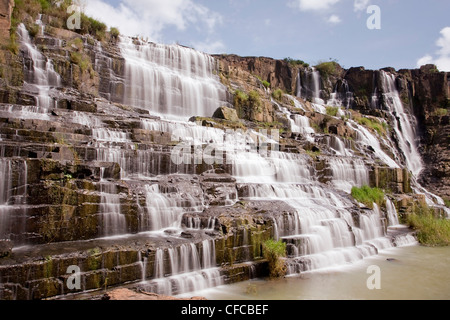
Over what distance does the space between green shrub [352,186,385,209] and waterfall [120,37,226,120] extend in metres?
10.1

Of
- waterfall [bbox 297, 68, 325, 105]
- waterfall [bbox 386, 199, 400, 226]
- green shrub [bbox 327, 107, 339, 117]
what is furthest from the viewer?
waterfall [bbox 297, 68, 325, 105]

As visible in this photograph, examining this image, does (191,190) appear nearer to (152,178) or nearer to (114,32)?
(152,178)

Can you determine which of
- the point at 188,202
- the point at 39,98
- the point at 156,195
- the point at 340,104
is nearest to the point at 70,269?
the point at 156,195

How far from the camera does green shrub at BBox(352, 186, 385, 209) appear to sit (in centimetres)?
1170

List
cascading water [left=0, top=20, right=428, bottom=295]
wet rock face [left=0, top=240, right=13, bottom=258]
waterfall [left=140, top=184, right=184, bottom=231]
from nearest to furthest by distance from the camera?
wet rock face [left=0, top=240, right=13, bottom=258], cascading water [left=0, top=20, right=428, bottom=295], waterfall [left=140, top=184, right=184, bottom=231]

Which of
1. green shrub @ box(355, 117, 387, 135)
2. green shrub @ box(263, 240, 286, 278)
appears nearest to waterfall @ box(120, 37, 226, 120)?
green shrub @ box(355, 117, 387, 135)

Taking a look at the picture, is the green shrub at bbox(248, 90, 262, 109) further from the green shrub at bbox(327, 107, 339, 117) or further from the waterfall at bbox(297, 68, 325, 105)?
the waterfall at bbox(297, 68, 325, 105)

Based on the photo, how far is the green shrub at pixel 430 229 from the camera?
34.5 feet

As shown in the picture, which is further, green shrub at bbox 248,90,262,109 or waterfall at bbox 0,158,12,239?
green shrub at bbox 248,90,262,109

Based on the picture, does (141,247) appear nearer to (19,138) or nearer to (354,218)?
(19,138)

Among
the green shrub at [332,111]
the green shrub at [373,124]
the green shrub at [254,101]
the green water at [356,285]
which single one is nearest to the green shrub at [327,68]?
the green shrub at [332,111]

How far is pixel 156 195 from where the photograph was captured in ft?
24.6

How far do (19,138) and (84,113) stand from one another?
3560 mm

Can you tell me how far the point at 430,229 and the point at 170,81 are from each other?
573 inches
